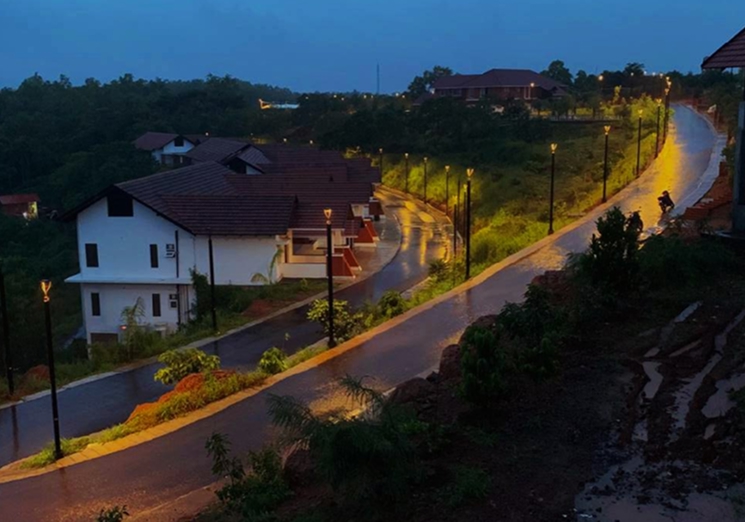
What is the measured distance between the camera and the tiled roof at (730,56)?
18516mm

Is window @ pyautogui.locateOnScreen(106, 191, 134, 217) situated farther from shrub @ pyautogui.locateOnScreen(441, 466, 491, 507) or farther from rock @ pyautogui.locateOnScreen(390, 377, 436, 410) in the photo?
shrub @ pyautogui.locateOnScreen(441, 466, 491, 507)

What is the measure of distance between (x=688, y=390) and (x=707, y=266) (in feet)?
19.2

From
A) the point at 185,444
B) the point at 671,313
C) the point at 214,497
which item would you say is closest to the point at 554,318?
the point at 671,313

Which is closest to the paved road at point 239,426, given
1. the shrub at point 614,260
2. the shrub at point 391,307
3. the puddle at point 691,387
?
the shrub at point 391,307

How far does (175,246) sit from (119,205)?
2.47m

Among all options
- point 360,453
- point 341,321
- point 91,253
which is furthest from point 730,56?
point 91,253

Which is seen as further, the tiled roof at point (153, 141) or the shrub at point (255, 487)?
the tiled roof at point (153, 141)

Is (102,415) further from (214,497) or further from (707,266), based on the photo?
(707,266)

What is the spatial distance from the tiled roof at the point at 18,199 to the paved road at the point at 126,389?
42475mm

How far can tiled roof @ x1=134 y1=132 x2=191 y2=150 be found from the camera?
75.7 m

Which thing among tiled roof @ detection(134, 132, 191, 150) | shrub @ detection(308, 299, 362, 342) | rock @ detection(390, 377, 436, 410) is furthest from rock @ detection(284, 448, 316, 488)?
tiled roof @ detection(134, 132, 191, 150)

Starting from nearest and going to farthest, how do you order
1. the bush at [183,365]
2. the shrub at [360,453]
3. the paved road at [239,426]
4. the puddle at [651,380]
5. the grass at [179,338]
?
the shrub at [360,453] < the puddle at [651,380] < the paved road at [239,426] < the bush at [183,365] < the grass at [179,338]

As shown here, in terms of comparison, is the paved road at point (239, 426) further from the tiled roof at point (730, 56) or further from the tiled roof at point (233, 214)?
the tiled roof at point (233, 214)

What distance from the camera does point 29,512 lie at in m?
10.4
